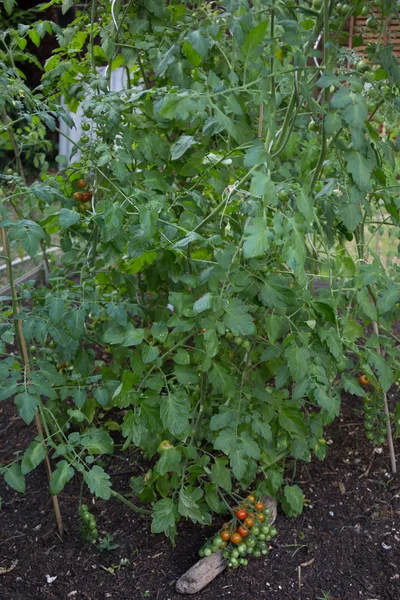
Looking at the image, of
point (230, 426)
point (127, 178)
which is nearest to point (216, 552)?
point (230, 426)

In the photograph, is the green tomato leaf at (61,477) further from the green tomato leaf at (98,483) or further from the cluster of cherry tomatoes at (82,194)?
the cluster of cherry tomatoes at (82,194)

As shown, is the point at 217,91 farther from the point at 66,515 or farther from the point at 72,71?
the point at 66,515

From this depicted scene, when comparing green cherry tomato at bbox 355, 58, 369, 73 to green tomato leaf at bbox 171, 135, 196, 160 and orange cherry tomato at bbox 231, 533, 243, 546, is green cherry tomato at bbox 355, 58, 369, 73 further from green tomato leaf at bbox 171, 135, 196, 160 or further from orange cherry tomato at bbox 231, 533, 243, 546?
orange cherry tomato at bbox 231, 533, 243, 546

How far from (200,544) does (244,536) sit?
233 millimetres

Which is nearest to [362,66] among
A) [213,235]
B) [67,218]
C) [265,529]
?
[213,235]

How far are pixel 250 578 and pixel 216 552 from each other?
0.15 meters

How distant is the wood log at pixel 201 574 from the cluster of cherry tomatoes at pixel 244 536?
0.10ft

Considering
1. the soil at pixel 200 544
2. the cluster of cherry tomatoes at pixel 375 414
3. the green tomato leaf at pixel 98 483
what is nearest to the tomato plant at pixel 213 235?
the green tomato leaf at pixel 98 483

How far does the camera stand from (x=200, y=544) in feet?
7.68

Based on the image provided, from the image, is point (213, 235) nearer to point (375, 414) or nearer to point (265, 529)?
point (265, 529)

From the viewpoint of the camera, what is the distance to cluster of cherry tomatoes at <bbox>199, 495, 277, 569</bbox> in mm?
2156

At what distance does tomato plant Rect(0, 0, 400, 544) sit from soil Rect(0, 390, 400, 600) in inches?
5.7

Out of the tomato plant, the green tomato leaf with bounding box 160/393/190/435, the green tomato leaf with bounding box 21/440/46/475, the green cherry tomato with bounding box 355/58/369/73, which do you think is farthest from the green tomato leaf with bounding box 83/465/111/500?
the green cherry tomato with bounding box 355/58/369/73

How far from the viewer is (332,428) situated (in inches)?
119
